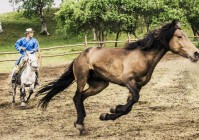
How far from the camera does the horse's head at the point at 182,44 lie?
6.26 metres

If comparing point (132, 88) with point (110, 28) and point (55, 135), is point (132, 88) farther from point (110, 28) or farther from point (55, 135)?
point (110, 28)

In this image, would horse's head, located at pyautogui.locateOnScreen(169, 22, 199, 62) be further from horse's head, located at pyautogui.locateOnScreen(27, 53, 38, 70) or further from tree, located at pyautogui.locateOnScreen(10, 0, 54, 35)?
tree, located at pyautogui.locateOnScreen(10, 0, 54, 35)

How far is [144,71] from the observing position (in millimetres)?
6562

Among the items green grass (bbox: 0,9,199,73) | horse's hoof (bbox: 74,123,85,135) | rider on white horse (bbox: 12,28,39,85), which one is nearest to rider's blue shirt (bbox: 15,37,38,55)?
rider on white horse (bbox: 12,28,39,85)

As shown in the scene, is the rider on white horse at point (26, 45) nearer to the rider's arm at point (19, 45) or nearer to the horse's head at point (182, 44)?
the rider's arm at point (19, 45)

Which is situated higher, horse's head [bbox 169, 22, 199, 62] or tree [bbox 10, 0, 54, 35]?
horse's head [bbox 169, 22, 199, 62]

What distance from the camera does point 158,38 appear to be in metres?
6.55

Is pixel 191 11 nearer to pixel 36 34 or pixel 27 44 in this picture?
pixel 36 34

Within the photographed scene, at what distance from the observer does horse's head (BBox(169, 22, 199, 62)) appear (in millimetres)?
6258

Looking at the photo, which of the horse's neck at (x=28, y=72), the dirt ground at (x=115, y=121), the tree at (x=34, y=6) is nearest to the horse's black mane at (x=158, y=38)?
the dirt ground at (x=115, y=121)

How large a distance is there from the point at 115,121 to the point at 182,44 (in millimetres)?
2251

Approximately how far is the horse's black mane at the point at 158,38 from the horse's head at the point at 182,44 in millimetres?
55

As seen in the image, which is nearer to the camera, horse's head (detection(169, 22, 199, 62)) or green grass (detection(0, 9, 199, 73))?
horse's head (detection(169, 22, 199, 62))

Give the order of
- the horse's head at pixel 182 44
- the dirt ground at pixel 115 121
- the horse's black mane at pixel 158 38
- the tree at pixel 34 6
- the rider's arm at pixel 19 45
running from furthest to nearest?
the tree at pixel 34 6 → the rider's arm at pixel 19 45 → the dirt ground at pixel 115 121 → the horse's black mane at pixel 158 38 → the horse's head at pixel 182 44
